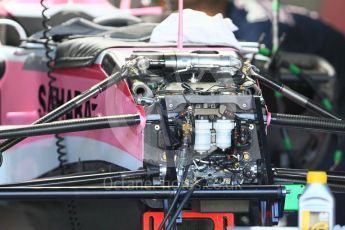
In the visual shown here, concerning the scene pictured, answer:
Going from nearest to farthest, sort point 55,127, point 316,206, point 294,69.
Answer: point 316,206
point 55,127
point 294,69

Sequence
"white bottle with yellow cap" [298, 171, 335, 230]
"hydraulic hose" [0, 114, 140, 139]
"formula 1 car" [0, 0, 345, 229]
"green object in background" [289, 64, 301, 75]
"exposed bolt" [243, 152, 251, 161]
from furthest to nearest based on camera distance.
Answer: "green object in background" [289, 64, 301, 75] → "hydraulic hose" [0, 114, 140, 139] → "exposed bolt" [243, 152, 251, 161] → "formula 1 car" [0, 0, 345, 229] → "white bottle with yellow cap" [298, 171, 335, 230]

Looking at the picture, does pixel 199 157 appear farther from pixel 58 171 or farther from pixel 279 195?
pixel 58 171

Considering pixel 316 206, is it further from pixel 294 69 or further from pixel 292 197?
pixel 294 69

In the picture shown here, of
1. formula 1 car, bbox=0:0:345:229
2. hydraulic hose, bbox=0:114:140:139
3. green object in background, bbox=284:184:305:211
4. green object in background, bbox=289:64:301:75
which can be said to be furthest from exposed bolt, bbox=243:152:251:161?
green object in background, bbox=289:64:301:75

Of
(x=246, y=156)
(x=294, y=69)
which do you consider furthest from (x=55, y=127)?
(x=294, y=69)

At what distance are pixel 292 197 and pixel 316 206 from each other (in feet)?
1.93

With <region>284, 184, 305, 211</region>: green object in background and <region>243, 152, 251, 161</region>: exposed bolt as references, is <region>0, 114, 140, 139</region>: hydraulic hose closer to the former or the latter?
<region>243, 152, 251, 161</region>: exposed bolt

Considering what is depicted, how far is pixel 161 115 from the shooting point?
3.66m

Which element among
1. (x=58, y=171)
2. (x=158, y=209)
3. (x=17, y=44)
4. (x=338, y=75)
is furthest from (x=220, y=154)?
(x=338, y=75)

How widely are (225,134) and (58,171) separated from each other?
1.42 m

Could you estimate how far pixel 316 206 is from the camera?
10.4 feet

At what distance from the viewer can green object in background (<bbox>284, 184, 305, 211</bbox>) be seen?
374 cm

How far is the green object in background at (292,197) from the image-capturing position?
3.74 meters

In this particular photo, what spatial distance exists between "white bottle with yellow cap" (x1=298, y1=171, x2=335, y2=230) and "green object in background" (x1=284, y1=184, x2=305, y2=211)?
1.77 ft
